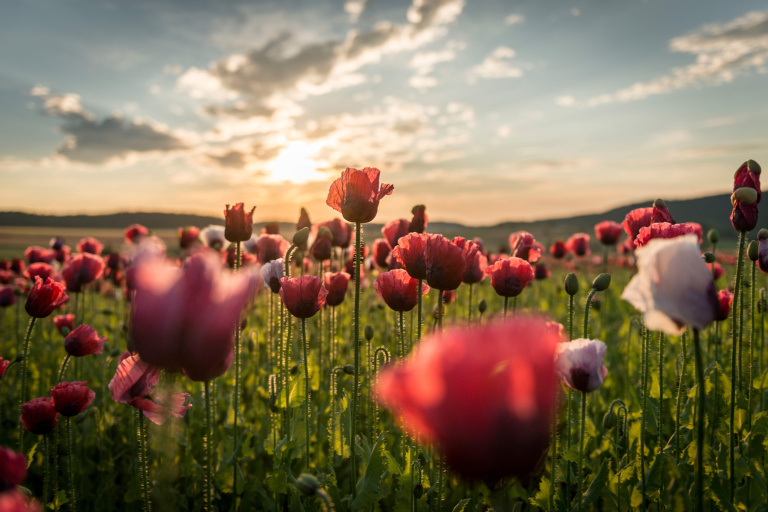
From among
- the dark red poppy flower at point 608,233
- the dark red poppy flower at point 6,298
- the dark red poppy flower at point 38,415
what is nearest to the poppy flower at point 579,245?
the dark red poppy flower at point 608,233

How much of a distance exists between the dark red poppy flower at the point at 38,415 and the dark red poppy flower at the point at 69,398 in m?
0.03

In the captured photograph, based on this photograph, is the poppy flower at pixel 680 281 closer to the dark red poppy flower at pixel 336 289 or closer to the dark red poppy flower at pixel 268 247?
the dark red poppy flower at pixel 336 289

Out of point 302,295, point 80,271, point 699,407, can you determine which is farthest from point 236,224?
point 80,271

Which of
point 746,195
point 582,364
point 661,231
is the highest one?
point 746,195

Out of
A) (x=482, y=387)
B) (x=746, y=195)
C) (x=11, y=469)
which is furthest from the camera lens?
(x=746, y=195)

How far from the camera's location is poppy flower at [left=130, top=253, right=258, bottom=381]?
1.08 m

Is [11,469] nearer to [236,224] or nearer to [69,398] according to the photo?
[69,398]

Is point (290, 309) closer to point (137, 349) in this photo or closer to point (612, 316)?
point (137, 349)

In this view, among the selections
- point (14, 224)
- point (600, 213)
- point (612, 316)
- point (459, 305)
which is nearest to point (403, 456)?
point (459, 305)

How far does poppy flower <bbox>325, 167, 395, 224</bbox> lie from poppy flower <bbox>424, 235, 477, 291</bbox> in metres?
0.27

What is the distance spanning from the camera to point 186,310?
111 centimetres

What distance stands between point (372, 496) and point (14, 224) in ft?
436

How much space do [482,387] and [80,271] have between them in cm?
423

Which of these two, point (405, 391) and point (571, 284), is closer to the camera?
point (405, 391)
